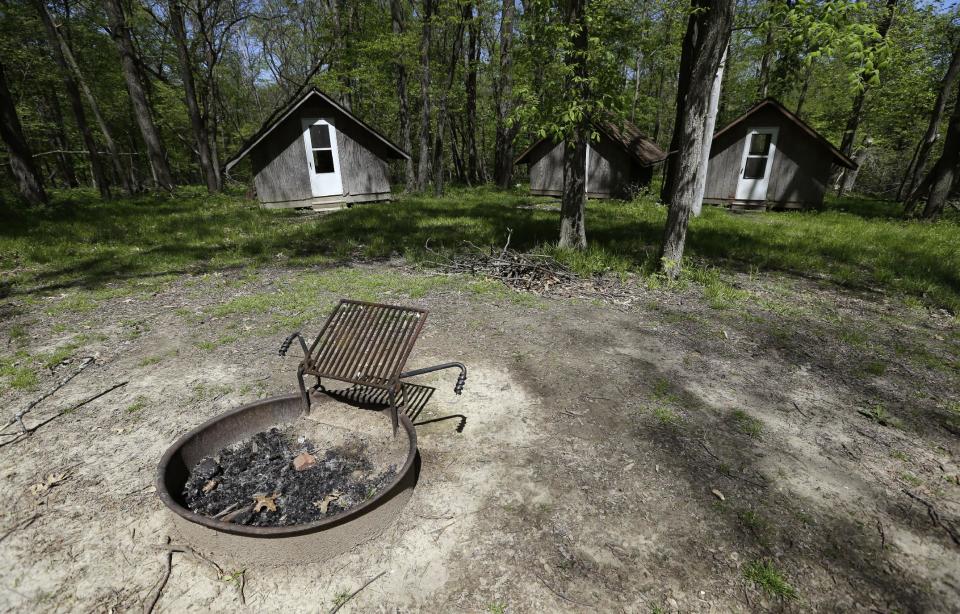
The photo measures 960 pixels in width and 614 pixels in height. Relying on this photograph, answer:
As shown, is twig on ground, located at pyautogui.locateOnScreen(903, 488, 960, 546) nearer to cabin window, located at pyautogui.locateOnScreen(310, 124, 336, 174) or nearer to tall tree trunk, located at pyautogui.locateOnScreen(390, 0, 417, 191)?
cabin window, located at pyautogui.locateOnScreen(310, 124, 336, 174)

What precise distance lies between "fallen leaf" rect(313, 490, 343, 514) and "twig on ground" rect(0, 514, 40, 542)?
1.83m

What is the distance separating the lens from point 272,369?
191 inches

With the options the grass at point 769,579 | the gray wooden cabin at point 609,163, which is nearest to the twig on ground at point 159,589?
the grass at point 769,579

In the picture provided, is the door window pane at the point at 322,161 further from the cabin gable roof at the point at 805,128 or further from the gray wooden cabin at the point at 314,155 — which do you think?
the cabin gable roof at the point at 805,128

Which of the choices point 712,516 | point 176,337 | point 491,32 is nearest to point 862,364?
point 712,516

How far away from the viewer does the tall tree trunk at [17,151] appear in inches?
448

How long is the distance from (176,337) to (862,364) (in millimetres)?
8417

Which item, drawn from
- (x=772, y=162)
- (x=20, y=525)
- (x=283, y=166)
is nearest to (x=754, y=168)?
(x=772, y=162)

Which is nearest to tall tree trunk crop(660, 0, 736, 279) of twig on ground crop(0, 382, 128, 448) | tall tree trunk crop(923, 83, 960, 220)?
twig on ground crop(0, 382, 128, 448)

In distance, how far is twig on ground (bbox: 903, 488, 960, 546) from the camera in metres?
2.72

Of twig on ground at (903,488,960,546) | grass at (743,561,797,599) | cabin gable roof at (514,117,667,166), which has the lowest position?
grass at (743,561,797,599)

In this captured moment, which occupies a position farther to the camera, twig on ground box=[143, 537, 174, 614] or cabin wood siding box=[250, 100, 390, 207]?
cabin wood siding box=[250, 100, 390, 207]

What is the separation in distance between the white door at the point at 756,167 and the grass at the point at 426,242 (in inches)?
61.7

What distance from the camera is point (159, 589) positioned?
7.82 feet
